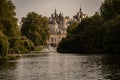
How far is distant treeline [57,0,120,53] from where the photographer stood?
4067 inches

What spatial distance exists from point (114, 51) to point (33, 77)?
209 feet

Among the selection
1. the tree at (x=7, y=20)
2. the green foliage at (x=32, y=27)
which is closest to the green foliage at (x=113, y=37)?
the tree at (x=7, y=20)

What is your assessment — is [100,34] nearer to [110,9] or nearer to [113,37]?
[113,37]

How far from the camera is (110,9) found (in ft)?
401

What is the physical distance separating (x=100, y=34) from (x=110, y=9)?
39.5 feet

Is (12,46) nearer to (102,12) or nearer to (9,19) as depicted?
(9,19)

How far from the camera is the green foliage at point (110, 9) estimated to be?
120 metres

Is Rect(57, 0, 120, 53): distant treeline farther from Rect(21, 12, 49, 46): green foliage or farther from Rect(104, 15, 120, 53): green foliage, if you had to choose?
Rect(21, 12, 49, 46): green foliage

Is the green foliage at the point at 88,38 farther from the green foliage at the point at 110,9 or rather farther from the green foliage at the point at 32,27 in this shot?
the green foliage at the point at 32,27

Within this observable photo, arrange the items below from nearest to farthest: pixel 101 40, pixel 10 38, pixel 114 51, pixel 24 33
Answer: pixel 10 38 < pixel 114 51 < pixel 101 40 < pixel 24 33

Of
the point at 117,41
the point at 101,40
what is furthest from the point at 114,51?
the point at 101,40

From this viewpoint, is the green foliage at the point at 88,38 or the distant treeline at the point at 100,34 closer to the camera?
the distant treeline at the point at 100,34

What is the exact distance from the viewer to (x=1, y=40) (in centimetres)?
6938

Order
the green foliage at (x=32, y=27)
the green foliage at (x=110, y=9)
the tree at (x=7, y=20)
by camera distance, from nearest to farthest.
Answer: the tree at (x=7, y=20) → the green foliage at (x=110, y=9) → the green foliage at (x=32, y=27)
